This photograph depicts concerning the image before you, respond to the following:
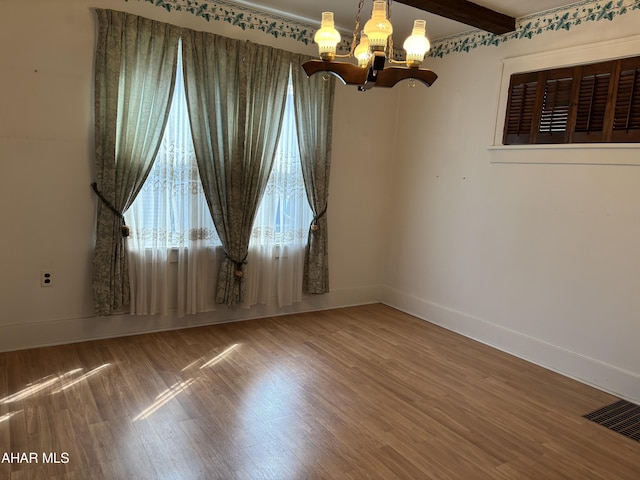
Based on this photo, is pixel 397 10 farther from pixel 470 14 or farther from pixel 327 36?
pixel 327 36

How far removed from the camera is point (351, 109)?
15.7 ft

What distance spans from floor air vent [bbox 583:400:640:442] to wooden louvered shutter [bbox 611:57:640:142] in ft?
6.03

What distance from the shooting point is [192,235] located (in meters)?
3.99

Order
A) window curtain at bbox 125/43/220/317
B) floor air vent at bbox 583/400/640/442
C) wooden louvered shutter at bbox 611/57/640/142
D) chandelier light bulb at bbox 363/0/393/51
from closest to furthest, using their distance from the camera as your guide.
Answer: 1. chandelier light bulb at bbox 363/0/393/51
2. floor air vent at bbox 583/400/640/442
3. wooden louvered shutter at bbox 611/57/640/142
4. window curtain at bbox 125/43/220/317

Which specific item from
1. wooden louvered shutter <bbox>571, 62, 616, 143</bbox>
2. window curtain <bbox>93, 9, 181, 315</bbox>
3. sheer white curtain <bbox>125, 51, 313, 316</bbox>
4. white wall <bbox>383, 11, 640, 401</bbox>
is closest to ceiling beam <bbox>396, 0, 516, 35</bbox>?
white wall <bbox>383, 11, 640, 401</bbox>

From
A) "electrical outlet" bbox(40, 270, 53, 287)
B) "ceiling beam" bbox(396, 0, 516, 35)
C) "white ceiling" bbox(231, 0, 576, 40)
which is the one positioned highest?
"white ceiling" bbox(231, 0, 576, 40)

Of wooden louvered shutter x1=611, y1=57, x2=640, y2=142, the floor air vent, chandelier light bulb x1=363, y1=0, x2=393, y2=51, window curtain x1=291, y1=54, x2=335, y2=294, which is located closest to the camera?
chandelier light bulb x1=363, y1=0, x2=393, y2=51

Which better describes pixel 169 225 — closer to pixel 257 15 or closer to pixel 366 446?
pixel 257 15

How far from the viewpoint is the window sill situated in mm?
3246

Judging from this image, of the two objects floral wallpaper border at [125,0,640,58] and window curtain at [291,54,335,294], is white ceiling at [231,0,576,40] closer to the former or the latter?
floral wallpaper border at [125,0,640,58]

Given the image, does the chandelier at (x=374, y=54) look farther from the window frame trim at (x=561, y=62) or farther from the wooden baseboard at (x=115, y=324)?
the wooden baseboard at (x=115, y=324)

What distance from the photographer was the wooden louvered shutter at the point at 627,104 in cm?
319

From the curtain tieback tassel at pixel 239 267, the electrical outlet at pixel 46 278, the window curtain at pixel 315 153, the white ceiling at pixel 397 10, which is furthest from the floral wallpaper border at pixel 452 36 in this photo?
the electrical outlet at pixel 46 278

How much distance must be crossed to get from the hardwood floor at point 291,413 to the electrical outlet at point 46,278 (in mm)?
503
